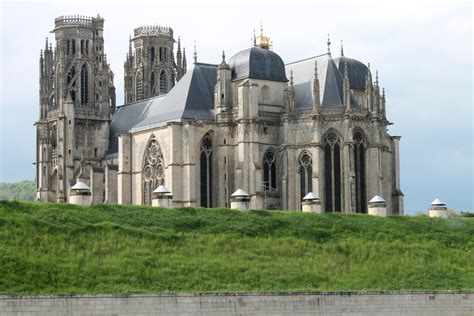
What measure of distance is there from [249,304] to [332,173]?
3581cm

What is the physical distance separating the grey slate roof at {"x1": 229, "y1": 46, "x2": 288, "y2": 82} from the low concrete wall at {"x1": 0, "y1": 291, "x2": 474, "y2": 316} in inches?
1402

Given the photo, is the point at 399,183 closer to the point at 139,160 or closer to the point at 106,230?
the point at 139,160

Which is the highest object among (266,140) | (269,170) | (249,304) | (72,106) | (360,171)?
(72,106)

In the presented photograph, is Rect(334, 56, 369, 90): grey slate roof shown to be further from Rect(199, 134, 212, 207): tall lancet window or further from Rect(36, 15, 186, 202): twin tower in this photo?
Rect(36, 15, 186, 202): twin tower

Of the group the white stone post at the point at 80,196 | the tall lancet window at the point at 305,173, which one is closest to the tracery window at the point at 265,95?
the tall lancet window at the point at 305,173

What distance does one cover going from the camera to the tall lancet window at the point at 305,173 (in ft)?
278

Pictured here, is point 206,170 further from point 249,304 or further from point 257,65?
point 249,304

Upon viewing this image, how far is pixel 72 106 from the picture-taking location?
10631 centimetres

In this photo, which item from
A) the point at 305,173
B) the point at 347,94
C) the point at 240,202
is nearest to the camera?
the point at 240,202

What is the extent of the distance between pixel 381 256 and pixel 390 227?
6008 mm

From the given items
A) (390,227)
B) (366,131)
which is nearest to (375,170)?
(366,131)

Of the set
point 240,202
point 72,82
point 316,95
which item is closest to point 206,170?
point 316,95

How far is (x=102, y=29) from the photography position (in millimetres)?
110500

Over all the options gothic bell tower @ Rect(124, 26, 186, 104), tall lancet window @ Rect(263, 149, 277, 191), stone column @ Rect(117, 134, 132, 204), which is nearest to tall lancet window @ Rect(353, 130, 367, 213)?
tall lancet window @ Rect(263, 149, 277, 191)
